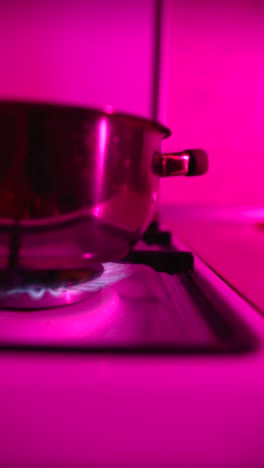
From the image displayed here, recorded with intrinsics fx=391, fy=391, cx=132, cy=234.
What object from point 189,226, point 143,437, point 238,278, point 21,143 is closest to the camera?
point 143,437

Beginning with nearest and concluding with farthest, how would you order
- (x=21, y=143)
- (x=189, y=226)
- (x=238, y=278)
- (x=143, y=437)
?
(x=143, y=437) < (x=21, y=143) < (x=238, y=278) < (x=189, y=226)

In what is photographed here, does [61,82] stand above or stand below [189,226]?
above

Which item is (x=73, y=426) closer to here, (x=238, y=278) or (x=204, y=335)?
(x=204, y=335)

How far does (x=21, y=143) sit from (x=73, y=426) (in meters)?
0.20

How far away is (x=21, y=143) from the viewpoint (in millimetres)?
296

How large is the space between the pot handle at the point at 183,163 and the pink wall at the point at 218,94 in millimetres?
536

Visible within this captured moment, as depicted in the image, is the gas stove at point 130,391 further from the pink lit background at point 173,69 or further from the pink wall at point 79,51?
the pink wall at point 79,51

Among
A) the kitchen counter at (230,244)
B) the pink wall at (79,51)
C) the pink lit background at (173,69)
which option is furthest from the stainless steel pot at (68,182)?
the pink wall at (79,51)

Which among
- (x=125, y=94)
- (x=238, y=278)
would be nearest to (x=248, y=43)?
(x=125, y=94)

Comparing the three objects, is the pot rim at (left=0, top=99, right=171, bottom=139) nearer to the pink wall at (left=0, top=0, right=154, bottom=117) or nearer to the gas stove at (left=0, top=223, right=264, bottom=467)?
the gas stove at (left=0, top=223, right=264, bottom=467)

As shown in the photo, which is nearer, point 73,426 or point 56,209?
point 73,426

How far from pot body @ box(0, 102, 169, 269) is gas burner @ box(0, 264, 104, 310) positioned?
11mm

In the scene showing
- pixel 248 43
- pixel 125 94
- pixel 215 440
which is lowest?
pixel 215 440

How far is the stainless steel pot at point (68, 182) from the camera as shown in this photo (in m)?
0.30
